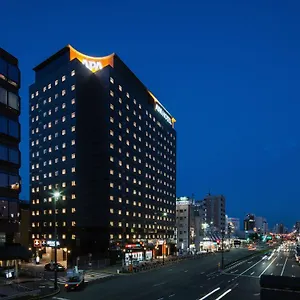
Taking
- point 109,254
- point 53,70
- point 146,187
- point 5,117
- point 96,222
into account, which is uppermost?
point 53,70

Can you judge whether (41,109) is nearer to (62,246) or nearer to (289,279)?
(62,246)

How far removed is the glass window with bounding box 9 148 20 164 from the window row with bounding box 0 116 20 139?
198cm

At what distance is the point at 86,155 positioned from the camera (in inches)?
3671

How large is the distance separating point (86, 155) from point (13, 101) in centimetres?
4728

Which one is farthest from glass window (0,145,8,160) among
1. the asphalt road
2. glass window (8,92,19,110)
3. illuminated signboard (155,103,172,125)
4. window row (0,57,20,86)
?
illuminated signboard (155,103,172,125)

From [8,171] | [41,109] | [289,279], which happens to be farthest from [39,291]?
[41,109]

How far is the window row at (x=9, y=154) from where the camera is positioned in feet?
145

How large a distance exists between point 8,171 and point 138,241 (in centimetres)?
6511

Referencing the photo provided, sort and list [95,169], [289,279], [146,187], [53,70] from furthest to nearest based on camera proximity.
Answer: [146,187] → [53,70] → [95,169] → [289,279]

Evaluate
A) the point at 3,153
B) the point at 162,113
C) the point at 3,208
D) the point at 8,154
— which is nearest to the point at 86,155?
the point at 8,154

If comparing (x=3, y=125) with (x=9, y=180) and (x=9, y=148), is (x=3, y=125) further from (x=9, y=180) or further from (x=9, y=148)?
(x=9, y=180)

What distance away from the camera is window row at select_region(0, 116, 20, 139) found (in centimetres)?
4438

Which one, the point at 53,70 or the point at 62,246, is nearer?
the point at 62,246

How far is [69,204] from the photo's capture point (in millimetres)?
88312
